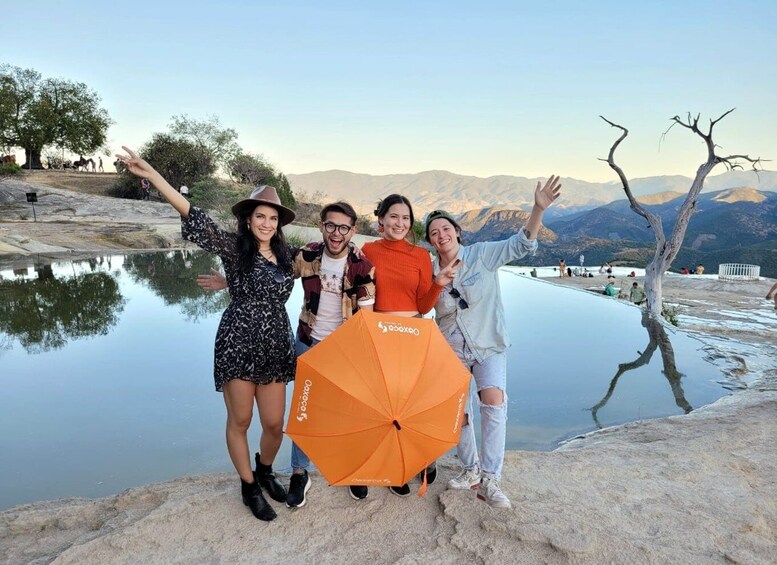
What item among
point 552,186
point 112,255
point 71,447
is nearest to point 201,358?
point 71,447

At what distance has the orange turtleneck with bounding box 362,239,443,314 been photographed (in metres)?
3.28

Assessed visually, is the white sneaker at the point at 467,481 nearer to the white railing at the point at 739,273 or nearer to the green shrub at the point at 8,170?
the white railing at the point at 739,273

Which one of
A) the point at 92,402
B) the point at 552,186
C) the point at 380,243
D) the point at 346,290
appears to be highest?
the point at 552,186

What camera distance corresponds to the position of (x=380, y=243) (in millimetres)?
3348

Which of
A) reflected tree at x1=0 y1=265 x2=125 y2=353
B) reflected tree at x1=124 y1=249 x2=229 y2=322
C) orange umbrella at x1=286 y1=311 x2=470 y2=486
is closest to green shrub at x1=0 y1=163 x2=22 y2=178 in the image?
reflected tree at x1=124 y1=249 x2=229 y2=322

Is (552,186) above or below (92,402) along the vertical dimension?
above

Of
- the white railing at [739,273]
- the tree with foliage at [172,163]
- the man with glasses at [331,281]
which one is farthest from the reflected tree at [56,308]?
the tree with foliage at [172,163]

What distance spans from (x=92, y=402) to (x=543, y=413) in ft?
17.5

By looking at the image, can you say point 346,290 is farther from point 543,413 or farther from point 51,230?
point 51,230

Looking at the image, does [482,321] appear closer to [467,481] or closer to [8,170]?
[467,481]

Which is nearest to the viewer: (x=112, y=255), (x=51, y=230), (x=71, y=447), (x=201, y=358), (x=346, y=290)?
(x=346, y=290)

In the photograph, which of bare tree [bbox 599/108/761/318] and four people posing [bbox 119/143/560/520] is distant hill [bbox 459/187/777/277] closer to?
bare tree [bbox 599/108/761/318]

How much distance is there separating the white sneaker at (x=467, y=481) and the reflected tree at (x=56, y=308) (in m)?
7.76

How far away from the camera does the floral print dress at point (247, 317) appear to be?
2.95 metres
